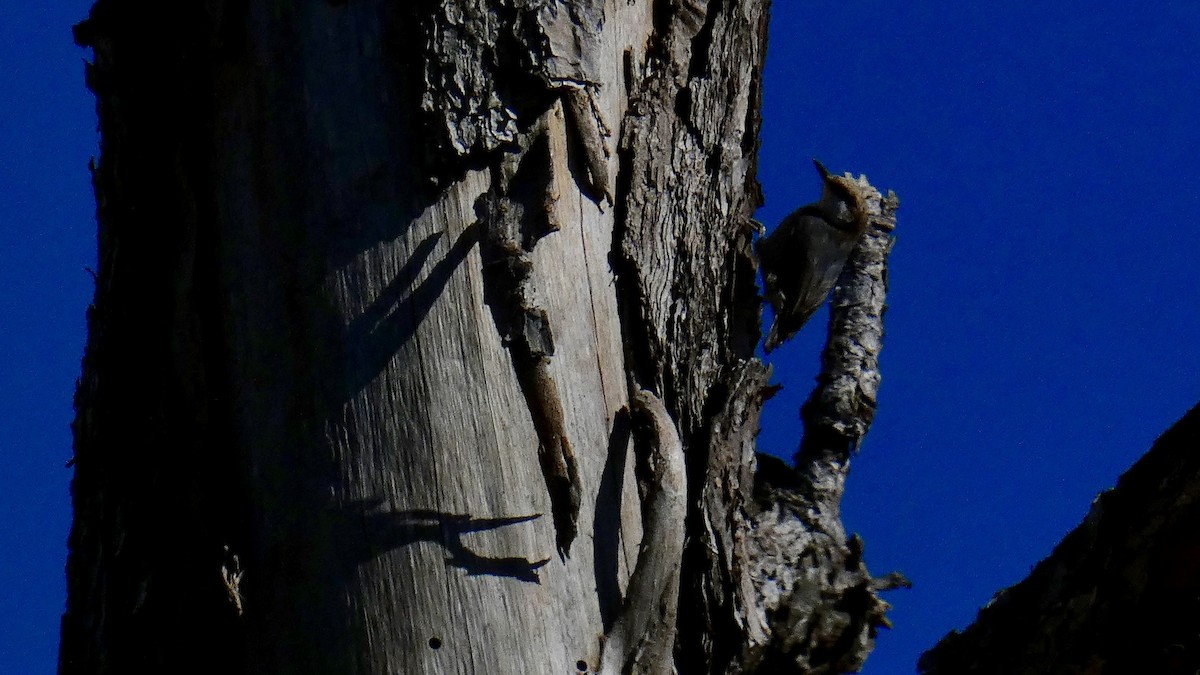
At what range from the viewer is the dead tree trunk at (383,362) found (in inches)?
43.2

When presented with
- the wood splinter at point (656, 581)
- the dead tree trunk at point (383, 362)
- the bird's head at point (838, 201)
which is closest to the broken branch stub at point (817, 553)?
the dead tree trunk at point (383, 362)

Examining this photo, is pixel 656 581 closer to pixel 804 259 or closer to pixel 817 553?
pixel 817 553

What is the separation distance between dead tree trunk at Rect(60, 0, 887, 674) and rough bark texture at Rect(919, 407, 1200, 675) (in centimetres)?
32

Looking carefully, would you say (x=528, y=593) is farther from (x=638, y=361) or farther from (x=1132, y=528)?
(x=1132, y=528)

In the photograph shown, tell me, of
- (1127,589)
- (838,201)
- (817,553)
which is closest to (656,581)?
(817,553)

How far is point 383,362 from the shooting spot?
3.64 feet

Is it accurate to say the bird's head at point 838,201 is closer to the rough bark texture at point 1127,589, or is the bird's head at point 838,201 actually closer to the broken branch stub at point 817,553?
the broken branch stub at point 817,553

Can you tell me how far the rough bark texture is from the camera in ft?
3.33

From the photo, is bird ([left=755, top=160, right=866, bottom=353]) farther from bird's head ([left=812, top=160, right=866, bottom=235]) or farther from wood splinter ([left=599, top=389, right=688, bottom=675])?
wood splinter ([left=599, top=389, right=688, bottom=675])

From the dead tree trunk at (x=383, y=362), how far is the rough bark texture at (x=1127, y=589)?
0.32m

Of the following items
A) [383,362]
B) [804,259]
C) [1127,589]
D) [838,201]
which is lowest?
[1127,589]

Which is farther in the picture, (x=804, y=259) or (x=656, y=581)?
(x=804, y=259)

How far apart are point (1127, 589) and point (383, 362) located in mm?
694

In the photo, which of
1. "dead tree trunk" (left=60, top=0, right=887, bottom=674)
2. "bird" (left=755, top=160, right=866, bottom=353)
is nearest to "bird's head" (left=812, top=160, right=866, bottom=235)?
"bird" (left=755, top=160, right=866, bottom=353)
